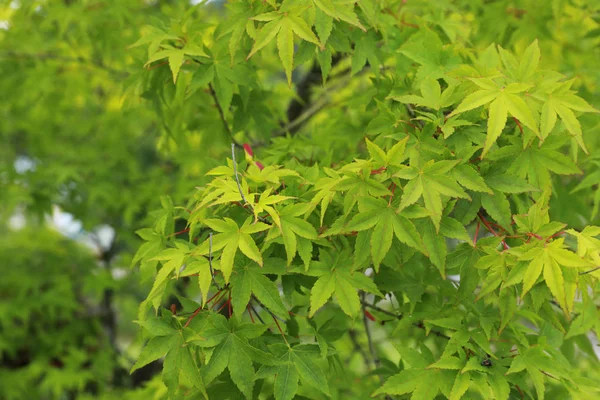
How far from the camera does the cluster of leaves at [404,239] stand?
4.16 feet

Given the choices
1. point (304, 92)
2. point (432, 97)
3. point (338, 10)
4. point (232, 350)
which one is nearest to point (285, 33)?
point (338, 10)

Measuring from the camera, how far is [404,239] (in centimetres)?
125

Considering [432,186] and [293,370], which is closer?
[432,186]

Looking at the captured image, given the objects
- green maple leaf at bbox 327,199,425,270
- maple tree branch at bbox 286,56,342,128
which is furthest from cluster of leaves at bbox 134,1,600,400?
maple tree branch at bbox 286,56,342,128

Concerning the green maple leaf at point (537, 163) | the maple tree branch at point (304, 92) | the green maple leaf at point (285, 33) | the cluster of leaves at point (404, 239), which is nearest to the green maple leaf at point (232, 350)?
the cluster of leaves at point (404, 239)

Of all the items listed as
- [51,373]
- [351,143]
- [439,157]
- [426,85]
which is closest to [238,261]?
[439,157]

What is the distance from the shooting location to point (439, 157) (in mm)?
1366

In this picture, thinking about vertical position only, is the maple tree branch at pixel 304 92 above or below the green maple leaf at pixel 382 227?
below

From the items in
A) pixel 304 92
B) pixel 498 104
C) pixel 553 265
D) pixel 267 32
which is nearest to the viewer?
pixel 553 265

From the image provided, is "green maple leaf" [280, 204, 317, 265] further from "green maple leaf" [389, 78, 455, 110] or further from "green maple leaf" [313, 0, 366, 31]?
"green maple leaf" [313, 0, 366, 31]

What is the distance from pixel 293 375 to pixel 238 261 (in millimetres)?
312

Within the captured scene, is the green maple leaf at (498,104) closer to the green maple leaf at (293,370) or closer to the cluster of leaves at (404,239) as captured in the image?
the cluster of leaves at (404,239)

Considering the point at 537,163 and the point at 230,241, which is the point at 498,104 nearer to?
the point at 537,163

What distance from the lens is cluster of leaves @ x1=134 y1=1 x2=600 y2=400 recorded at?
4.16 ft
